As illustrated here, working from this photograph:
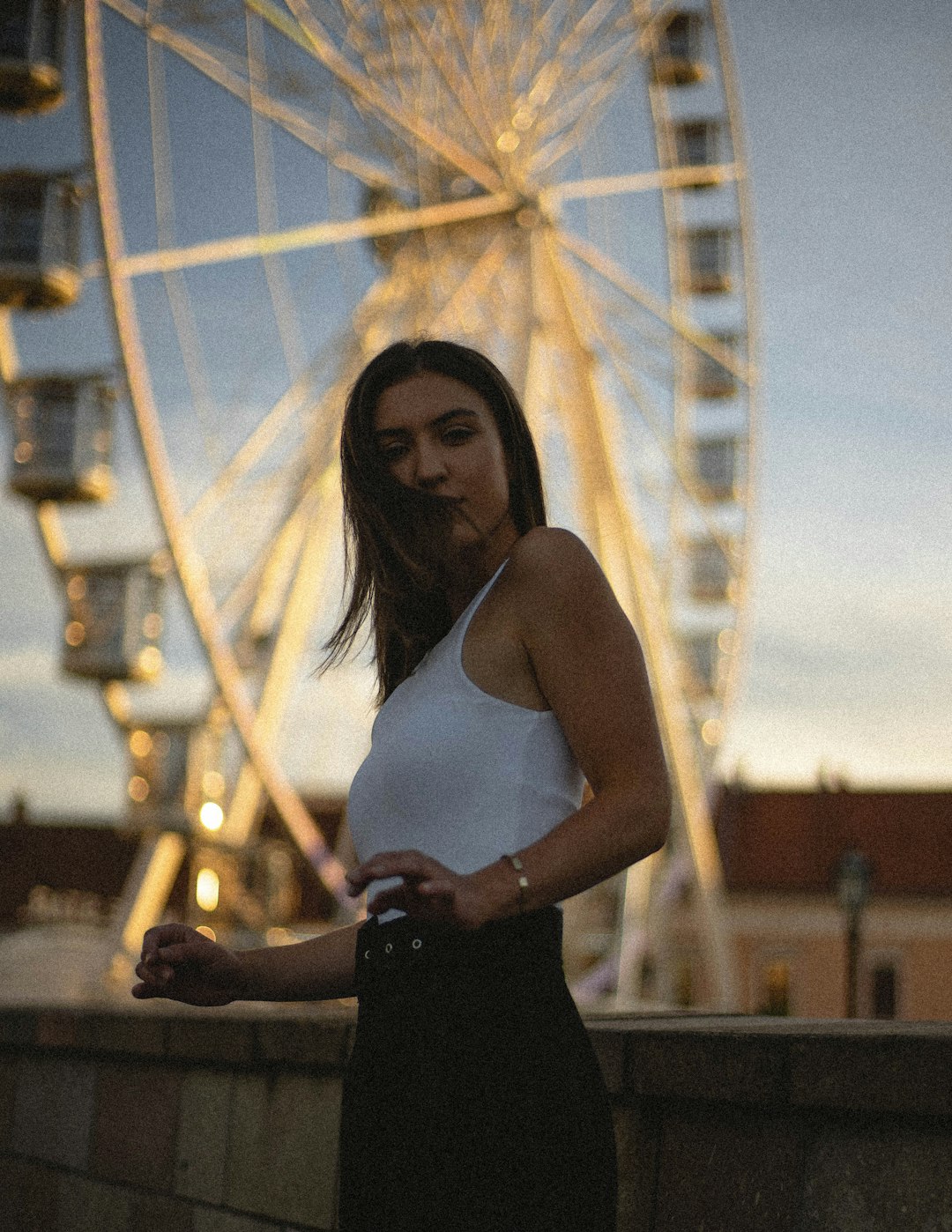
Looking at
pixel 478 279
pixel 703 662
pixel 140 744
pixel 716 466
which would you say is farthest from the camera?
pixel 703 662

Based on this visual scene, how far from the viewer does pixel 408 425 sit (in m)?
2.12

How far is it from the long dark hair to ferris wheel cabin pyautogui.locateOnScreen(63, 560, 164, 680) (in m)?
11.4

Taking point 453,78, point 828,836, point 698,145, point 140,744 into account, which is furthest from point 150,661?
point 828,836

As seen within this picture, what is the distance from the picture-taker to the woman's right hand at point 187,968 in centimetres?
208

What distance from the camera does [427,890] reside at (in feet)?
5.35

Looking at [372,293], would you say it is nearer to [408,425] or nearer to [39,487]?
[39,487]

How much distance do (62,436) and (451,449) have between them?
37.6 ft

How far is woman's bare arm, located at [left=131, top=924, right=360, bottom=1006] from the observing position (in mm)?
2088

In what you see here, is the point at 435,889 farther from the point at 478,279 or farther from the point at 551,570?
the point at 478,279

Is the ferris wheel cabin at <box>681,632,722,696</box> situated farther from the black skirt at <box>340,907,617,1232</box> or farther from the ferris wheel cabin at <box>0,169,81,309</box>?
the black skirt at <box>340,907,617,1232</box>

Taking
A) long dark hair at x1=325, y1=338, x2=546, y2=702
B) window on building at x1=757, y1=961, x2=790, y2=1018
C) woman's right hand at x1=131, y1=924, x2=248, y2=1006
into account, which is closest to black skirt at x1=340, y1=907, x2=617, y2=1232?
woman's right hand at x1=131, y1=924, x2=248, y2=1006

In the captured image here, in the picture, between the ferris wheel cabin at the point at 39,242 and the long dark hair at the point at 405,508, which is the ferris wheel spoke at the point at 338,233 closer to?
the ferris wheel cabin at the point at 39,242

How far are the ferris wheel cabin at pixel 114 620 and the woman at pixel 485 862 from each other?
11.6m

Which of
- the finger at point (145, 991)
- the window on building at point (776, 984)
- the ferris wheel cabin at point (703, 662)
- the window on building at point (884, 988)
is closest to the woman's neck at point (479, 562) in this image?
the finger at point (145, 991)
